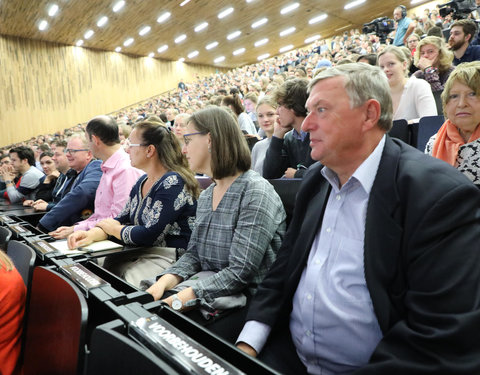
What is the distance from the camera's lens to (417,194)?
80 cm

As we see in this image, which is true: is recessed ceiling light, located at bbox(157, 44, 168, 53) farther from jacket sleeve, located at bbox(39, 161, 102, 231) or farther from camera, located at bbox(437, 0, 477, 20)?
jacket sleeve, located at bbox(39, 161, 102, 231)

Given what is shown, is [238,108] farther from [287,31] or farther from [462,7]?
[287,31]

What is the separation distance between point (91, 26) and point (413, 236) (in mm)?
15244

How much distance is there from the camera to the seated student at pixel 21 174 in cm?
425

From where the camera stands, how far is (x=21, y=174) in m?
4.68

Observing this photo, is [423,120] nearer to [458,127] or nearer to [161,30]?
[458,127]

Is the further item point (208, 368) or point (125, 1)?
point (125, 1)

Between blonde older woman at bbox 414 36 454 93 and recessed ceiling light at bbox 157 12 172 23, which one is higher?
recessed ceiling light at bbox 157 12 172 23

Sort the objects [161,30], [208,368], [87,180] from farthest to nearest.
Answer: [161,30] < [87,180] < [208,368]

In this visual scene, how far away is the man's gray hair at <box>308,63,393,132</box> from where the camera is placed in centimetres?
98

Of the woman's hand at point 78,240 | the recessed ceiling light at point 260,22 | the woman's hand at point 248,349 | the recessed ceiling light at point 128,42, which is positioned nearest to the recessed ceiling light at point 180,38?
the recessed ceiling light at point 128,42

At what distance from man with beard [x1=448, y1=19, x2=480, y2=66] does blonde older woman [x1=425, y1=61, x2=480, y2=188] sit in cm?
315

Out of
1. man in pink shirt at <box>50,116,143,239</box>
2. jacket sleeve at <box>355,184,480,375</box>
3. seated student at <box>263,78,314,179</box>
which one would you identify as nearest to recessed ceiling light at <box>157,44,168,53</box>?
man in pink shirt at <box>50,116,143,239</box>

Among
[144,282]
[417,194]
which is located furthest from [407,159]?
[144,282]
